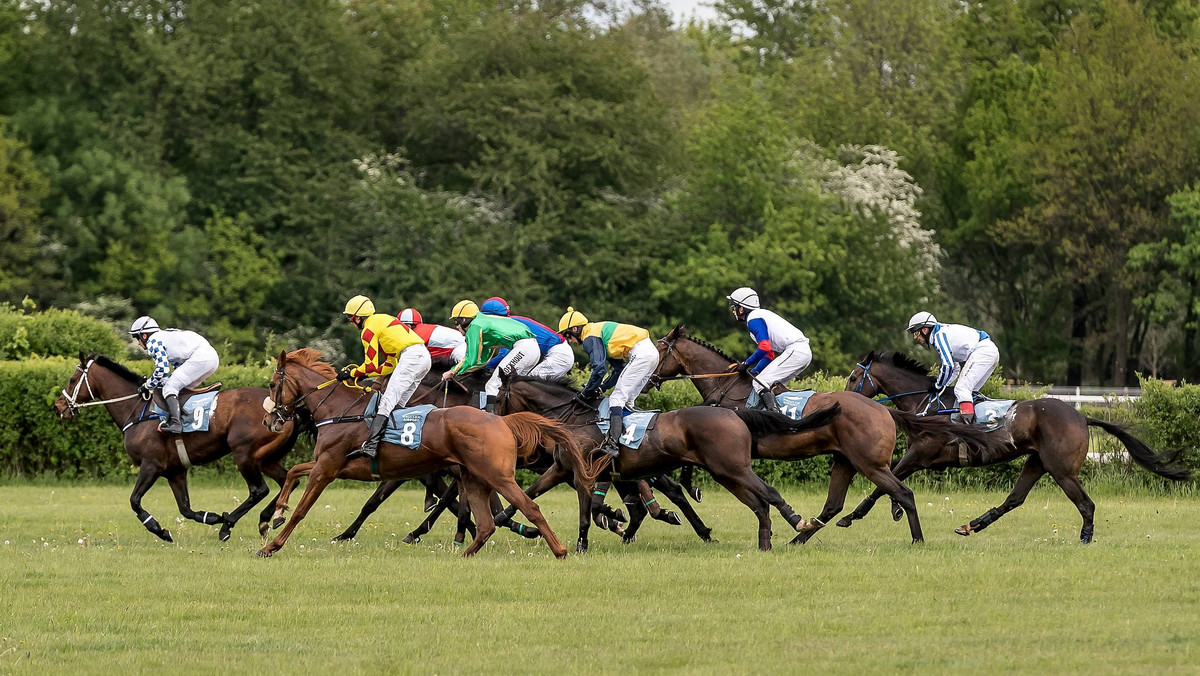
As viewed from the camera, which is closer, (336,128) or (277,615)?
(277,615)

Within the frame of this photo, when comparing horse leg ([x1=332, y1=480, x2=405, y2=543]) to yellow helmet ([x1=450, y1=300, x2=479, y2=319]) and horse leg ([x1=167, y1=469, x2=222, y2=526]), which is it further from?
yellow helmet ([x1=450, y1=300, x2=479, y2=319])

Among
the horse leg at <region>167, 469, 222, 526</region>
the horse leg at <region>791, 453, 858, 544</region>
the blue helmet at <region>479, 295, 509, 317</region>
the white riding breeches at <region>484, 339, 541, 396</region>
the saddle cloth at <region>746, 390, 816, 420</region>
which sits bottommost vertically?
the horse leg at <region>167, 469, 222, 526</region>

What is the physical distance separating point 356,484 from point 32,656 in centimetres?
1199

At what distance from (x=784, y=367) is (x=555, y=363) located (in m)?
2.40

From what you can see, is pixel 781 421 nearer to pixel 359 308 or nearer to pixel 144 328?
pixel 359 308

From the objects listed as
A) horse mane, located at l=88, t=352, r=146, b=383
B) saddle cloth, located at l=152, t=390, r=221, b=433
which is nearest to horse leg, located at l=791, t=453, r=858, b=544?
saddle cloth, located at l=152, t=390, r=221, b=433

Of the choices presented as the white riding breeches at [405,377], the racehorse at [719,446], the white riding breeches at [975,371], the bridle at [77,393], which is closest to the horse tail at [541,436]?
the racehorse at [719,446]

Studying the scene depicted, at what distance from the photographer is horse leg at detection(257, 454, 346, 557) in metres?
11.7

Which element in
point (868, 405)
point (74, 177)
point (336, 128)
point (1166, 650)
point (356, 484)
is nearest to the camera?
point (1166, 650)

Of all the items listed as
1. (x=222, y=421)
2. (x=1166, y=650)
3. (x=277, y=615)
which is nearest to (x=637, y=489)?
(x=222, y=421)

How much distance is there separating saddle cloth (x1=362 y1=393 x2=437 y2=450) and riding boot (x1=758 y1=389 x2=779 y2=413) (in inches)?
114

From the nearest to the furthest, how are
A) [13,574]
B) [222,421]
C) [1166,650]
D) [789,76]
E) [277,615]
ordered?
[1166,650], [277,615], [13,574], [222,421], [789,76]

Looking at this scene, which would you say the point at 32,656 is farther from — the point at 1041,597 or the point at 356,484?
the point at 356,484

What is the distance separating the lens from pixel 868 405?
40.2ft
